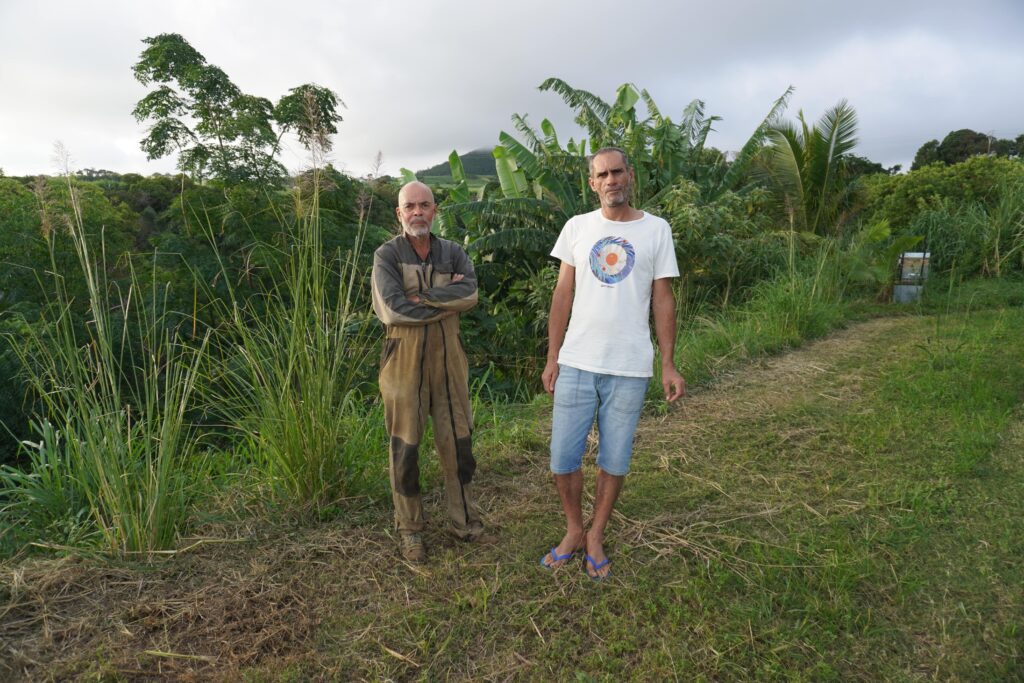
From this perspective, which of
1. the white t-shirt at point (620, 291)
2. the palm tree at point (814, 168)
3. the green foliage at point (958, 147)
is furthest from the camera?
the green foliage at point (958, 147)

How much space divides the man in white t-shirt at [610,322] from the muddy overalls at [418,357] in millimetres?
487

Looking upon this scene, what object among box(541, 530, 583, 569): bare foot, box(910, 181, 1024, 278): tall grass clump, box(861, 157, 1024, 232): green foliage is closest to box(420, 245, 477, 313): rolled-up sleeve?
box(541, 530, 583, 569): bare foot

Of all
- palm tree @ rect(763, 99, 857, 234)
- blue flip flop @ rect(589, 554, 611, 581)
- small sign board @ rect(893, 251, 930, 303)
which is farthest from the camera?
palm tree @ rect(763, 99, 857, 234)

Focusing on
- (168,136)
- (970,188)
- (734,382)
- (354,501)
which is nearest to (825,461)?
(734,382)

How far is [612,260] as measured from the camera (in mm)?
2770

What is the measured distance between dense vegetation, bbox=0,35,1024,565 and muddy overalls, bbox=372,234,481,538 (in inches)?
13.0

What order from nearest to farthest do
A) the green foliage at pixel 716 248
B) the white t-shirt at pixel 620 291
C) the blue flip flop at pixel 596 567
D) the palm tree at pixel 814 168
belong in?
the white t-shirt at pixel 620 291 < the blue flip flop at pixel 596 567 < the green foliage at pixel 716 248 < the palm tree at pixel 814 168

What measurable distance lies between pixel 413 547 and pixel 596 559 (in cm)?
87

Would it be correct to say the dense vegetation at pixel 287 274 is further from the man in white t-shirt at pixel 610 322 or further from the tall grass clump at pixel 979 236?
the man in white t-shirt at pixel 610 322

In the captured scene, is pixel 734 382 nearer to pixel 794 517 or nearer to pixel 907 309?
pixel 794 517

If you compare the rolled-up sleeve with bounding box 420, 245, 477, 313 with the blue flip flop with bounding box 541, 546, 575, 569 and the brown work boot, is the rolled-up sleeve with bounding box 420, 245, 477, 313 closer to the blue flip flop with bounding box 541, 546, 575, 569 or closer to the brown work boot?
the brown work boot

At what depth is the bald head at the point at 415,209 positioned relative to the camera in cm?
292

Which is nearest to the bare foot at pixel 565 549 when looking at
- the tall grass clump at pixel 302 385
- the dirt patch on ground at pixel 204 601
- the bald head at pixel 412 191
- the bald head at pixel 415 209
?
the dirt patch on ground at pixel 204 601

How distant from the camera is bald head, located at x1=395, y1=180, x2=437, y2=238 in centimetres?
292
